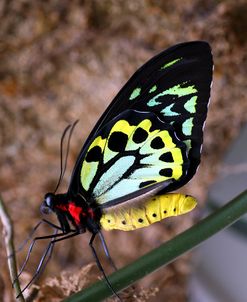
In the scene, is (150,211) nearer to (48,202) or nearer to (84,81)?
(48,202)

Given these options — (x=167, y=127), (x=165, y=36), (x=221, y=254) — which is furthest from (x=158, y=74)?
(x=221, y=254)

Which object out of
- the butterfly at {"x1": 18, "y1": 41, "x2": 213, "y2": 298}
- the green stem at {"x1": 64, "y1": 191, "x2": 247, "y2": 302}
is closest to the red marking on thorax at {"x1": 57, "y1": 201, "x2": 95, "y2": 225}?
the butterfly at {"x1": 18, "y1": 41, "x2": 213, "y2": 298}

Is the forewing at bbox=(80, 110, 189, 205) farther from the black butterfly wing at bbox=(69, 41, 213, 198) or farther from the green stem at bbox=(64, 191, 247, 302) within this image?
the green stem at bbox=(64, 191, 247, 302)

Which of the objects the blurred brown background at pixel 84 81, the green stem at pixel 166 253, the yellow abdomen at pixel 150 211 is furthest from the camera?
the blurred brown background at pixel 84 81

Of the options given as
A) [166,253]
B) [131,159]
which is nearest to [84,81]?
[131,159]

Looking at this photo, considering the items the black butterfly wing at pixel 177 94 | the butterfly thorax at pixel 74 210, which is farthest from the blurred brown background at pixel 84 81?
the black butterfly wing at pixel 177 94

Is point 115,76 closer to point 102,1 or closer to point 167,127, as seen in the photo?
point 102,1

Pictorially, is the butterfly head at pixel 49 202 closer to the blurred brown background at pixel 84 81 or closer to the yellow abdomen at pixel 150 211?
the yellow abdomen at pixel 150 211
